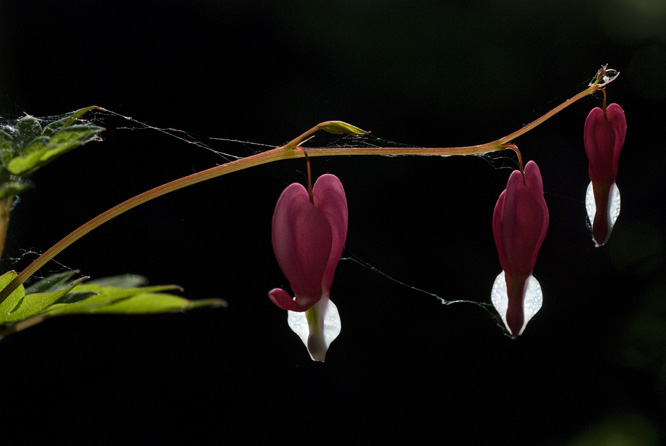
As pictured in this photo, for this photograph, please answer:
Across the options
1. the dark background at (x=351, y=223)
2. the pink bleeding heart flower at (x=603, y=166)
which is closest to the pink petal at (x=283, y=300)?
the pink bleeding heart flower at (x=603, y=166)

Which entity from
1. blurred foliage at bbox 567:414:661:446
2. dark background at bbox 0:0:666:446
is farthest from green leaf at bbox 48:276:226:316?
blurred foliage at bbox 567:414:661:446

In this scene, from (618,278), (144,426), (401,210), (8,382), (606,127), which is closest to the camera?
(606,127)

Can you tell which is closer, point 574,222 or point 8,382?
point 8,382

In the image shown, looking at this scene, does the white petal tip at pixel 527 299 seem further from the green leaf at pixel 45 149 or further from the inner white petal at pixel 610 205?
the green leaf at pixel 45 149

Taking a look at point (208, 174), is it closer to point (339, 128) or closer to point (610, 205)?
point (339, 128)

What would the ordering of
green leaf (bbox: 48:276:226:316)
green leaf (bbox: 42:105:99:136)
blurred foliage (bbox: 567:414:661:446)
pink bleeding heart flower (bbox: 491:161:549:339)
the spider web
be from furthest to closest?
blurred foliage (bbox: 567:414:661:446)
the spider web
pink bleeding heart flower (bbox: 491:161:549:339)
green leaf (bbox: 42:105:99:136)
green leaf (bbox: 48:276:226:316)

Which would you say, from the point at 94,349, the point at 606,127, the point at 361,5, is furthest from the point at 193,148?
the point at 606,127

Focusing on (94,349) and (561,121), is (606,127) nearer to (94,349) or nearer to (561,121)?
(94,349)

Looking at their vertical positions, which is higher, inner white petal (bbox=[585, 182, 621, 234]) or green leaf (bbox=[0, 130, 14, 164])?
green leaf (bbox=[0, 130, 14, 164])

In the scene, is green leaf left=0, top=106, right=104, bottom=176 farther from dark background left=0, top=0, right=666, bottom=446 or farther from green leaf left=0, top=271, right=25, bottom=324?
dark background left=0, top=0, right=666, bottom=446
